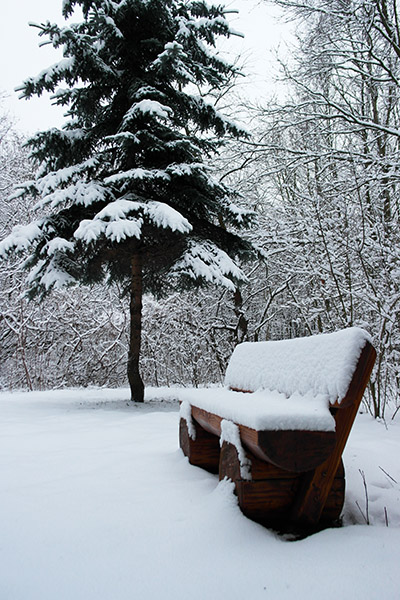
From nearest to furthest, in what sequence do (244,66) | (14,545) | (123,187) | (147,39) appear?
(14,545) → (123,187) → (147,39) → (244,66)

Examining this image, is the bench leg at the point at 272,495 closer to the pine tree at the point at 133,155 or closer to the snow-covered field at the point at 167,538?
the snow-covered field at the point at 167,538

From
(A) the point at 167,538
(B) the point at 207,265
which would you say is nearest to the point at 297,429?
(A) the point at 167,538

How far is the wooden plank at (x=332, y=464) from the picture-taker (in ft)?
5.00

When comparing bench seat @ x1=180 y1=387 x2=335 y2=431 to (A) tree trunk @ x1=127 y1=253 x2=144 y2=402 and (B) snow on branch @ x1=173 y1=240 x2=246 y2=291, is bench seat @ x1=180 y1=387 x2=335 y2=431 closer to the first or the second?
Result: (B) snow on branch @ x1=173 y1=240 x2=246 y2=291

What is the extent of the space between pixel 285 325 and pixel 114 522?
59.1 ft

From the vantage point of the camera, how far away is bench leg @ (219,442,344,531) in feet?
5.73

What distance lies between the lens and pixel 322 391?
5.45ft

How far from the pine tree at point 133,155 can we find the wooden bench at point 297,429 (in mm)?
4284

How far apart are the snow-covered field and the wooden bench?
117 millimetres

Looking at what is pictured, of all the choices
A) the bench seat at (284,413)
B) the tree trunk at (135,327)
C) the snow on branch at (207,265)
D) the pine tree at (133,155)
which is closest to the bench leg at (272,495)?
the bench seat at (284,413)

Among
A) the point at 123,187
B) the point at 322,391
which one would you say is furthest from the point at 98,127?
the point at 322,391

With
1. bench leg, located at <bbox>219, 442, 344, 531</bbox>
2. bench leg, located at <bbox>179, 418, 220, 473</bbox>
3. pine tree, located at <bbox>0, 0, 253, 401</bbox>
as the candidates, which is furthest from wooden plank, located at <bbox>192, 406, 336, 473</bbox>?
pine tree, located at <bbox>0, 0, 253, 401</bbox>

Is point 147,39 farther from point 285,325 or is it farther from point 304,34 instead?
point 285,325

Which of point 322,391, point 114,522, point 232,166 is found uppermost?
point 232,166
